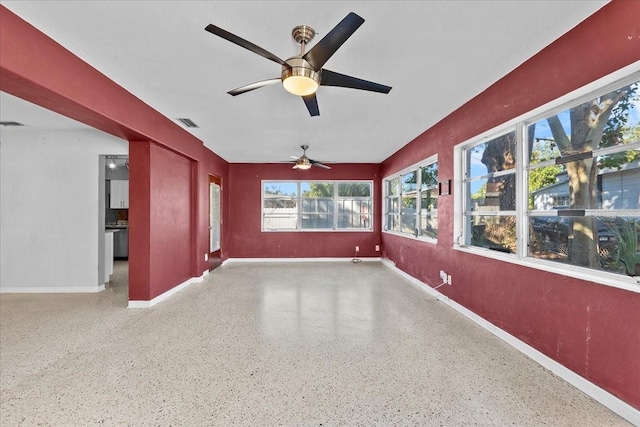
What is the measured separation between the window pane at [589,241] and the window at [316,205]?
516 centimetres

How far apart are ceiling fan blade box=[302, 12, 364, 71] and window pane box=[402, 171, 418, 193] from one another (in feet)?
12.6

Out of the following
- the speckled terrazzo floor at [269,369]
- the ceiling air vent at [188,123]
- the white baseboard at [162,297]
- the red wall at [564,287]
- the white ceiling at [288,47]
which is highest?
the ceiling air vent at [188,123]

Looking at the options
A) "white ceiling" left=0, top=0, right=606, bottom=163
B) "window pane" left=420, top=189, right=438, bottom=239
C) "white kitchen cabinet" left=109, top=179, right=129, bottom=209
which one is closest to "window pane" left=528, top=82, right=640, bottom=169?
"white ceiling" left=0, top=0, right=606, bottom=163

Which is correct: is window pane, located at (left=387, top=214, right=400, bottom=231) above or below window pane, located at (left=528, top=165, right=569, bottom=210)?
below

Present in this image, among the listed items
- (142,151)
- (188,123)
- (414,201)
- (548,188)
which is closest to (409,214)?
(414,201)

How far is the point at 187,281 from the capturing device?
5066 millimetres

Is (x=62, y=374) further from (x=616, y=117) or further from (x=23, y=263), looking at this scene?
(x=616, y=117)

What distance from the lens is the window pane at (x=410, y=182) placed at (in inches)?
212

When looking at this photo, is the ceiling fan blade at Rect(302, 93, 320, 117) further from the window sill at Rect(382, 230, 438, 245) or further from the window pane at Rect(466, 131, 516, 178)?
the window sill at Rect(382, 230, 438, 245)

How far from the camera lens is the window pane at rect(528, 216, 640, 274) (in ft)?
5.92

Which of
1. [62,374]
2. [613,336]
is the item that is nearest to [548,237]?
[613,336]

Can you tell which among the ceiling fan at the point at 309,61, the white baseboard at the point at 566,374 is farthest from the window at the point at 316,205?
the ceiling fan at the point at 309,61

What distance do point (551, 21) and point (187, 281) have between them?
226 inches

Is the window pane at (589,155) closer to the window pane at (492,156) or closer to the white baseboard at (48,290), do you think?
the window pane at (492,156)
